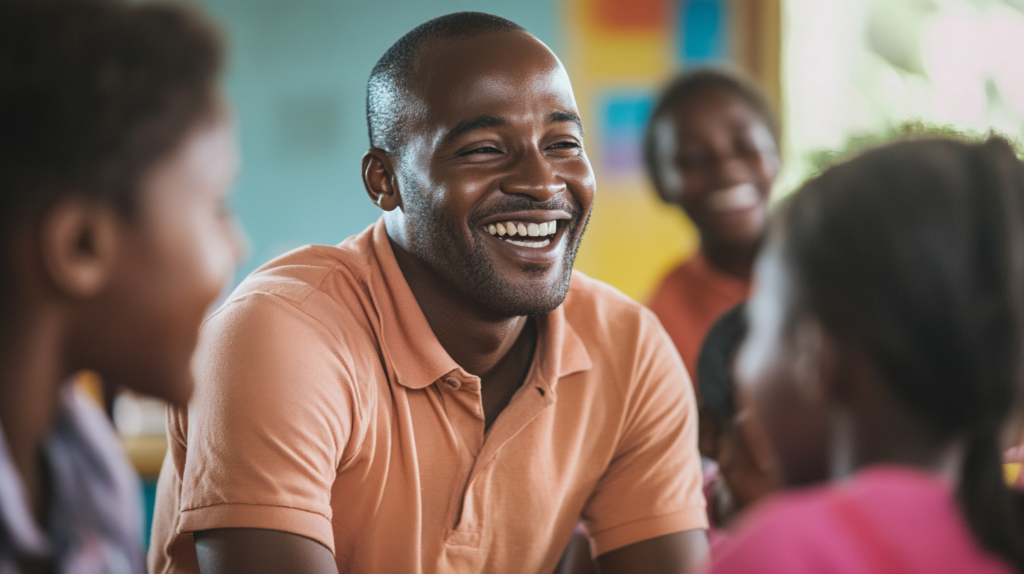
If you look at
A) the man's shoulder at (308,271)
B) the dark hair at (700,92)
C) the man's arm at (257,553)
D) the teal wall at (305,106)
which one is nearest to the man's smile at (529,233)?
the man's shoulder at (308,271)

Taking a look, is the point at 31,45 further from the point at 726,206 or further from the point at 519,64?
the point at 726,206

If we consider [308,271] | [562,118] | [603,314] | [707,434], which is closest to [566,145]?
[562,118]

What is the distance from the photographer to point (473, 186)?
1.41 metres

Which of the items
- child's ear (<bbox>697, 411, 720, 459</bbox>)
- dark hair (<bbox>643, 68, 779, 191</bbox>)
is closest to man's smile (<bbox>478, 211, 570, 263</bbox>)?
child's ear (<bbox>697, 411, 720, 459</bbox>)

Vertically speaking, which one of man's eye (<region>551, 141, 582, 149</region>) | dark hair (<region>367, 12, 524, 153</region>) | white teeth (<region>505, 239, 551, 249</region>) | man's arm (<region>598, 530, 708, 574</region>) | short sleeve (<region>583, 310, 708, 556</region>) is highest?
dark hair (<region>367, 12, 524, 153</region>)

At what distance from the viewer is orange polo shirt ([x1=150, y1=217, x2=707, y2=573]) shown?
118cm

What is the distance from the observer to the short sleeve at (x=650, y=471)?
1.46m

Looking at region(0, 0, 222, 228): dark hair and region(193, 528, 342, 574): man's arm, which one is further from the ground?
region(0, 0, 222, 228): dark hair

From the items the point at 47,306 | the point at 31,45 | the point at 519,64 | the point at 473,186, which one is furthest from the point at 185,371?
the point at 519,64

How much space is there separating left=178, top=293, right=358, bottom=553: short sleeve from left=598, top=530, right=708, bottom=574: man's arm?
1.62 ft

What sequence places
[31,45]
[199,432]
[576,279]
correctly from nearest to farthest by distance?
[31,45] < [199,432] < [576,279]

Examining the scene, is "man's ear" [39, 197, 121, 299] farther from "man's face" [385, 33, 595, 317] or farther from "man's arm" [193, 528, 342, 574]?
"man's face" [385, 33, 595, 317]

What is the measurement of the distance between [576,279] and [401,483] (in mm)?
527

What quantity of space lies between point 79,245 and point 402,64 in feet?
2.88
